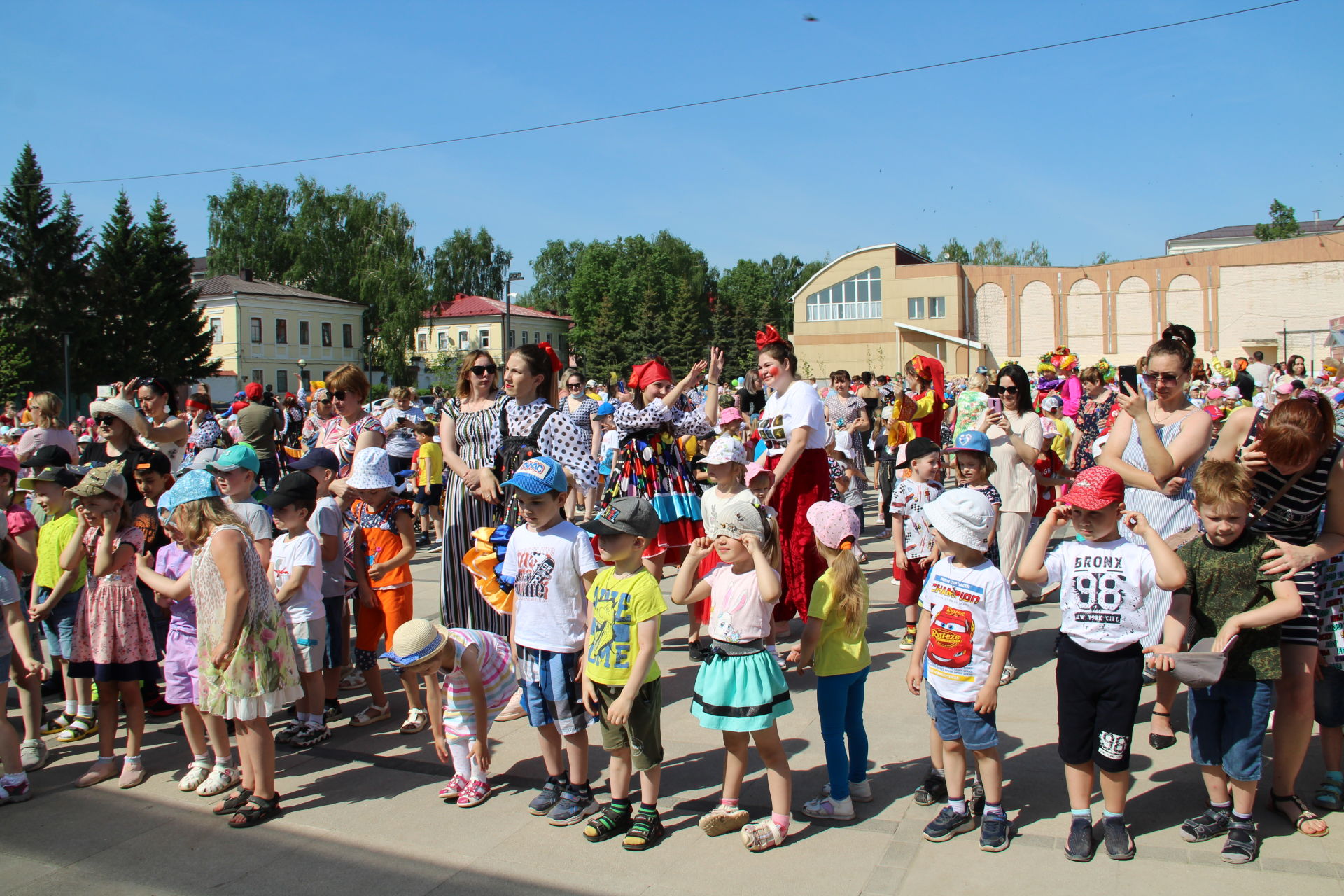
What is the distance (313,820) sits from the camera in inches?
169

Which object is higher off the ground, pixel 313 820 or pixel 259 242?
pixel 259 242

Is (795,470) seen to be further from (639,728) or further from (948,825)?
(948,825)

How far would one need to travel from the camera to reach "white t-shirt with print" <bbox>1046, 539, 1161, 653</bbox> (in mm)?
3473

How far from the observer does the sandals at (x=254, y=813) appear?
421 centimetres

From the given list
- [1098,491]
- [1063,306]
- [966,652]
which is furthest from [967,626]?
[1063,306]

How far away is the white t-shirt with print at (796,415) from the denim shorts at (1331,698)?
9.44 ft

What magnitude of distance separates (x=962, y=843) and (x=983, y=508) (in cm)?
134

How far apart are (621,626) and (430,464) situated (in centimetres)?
684

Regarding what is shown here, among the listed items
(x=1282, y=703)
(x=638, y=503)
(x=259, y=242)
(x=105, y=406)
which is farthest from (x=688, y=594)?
(x=259, y=242)

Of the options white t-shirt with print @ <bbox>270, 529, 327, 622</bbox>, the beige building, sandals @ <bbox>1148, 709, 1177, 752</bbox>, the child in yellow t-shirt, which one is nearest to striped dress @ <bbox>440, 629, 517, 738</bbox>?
white t-shirt with print @ <bbox>270, 529, 327, 622</bbox>

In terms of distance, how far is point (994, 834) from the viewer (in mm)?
3598

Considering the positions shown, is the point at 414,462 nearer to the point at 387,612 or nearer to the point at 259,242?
the point at 387,612

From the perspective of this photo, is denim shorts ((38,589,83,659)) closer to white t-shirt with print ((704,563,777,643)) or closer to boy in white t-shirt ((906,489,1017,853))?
white t-shirt with print ((704,563,777,643))

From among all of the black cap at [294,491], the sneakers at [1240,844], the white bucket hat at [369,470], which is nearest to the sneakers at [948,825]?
the sneakers at [1240,844]
